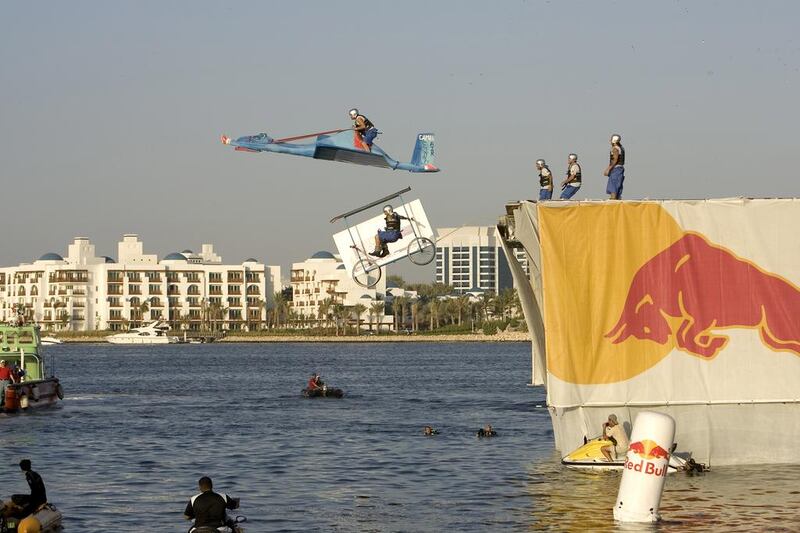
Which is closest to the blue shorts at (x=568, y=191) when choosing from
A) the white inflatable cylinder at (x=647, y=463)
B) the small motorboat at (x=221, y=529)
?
the white inflatable cylinder at (x=647, y=463)

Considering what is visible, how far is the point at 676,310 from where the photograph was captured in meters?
37.9

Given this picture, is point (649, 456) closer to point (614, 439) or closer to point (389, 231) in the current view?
point (614, 439)

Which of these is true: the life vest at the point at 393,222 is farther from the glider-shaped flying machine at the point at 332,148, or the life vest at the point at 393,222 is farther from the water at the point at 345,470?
the water at the point at 345,470

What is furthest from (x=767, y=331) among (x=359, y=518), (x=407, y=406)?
(x=407, y=406)

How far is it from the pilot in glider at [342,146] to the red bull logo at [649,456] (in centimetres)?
1469

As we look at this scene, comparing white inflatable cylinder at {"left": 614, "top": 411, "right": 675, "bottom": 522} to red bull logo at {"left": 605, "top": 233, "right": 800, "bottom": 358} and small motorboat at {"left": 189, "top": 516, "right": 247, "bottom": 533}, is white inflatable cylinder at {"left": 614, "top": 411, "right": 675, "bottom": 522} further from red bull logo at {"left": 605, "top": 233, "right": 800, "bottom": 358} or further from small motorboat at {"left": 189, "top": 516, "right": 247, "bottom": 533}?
red bull logo at {"left": 605, "top": 233, "right": 800, "bottom": 358}

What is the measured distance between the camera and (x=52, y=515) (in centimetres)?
3097

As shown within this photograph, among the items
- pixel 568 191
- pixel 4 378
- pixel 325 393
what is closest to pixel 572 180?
pixel 568 191

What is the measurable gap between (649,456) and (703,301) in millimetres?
10701

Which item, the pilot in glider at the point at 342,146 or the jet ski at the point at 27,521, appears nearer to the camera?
the jet ski at the point at 27,521

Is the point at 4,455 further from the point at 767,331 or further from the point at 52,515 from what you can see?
the point at 767,331

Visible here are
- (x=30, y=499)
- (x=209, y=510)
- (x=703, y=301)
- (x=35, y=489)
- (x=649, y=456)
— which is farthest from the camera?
(x=703, y=301)

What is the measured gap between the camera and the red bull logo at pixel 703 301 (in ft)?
124

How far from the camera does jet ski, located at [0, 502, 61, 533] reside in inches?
1076
